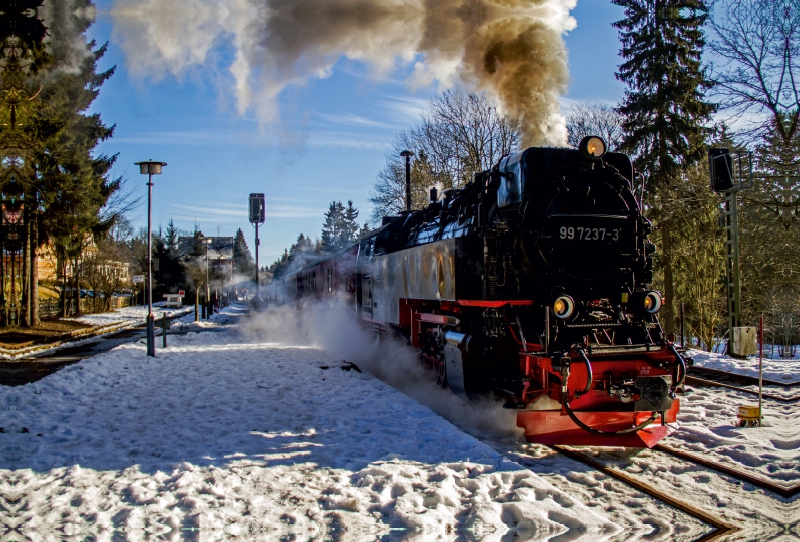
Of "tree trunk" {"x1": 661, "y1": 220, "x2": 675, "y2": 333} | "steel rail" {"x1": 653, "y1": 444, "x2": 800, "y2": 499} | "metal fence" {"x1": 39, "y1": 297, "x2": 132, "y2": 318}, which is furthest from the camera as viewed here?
"metal fence" {"x1": 39, "y1": 297, "x2": 132, "y2": 318}

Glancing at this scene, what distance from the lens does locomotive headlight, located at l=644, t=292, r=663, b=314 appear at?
253 inches

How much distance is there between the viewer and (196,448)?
5.57 metres

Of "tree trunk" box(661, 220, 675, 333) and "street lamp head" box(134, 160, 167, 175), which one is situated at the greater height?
"street lamp head" box(134, 160, 167, 175)

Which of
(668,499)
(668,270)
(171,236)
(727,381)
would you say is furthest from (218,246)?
(668,499)

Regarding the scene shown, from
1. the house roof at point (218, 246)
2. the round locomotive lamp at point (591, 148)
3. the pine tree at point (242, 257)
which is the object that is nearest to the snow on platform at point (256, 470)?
the round locomotive lamp at point (591, 148)

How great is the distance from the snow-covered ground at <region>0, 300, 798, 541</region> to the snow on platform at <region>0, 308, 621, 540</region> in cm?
2

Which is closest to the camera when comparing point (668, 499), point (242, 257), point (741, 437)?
point (668, 499)

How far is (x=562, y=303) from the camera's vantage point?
19.6 feet

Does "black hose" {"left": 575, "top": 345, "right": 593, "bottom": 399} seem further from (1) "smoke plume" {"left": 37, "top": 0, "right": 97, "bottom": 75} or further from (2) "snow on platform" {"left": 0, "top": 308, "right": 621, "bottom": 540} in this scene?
(1) "smoke plume" {"left": 37, "top": 0, "right": 97, "bottom": 75}

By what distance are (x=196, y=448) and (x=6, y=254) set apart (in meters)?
19.2

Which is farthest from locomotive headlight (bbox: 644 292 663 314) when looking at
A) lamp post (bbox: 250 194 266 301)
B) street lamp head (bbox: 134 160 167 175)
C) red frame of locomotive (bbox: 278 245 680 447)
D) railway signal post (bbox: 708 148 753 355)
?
lamp post (bbox: 250 194 266 301)

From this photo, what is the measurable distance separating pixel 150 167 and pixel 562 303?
38.8 feet

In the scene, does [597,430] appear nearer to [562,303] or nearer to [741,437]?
[562,303]

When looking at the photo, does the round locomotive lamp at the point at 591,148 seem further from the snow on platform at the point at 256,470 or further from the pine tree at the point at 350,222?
the pine tree at the point at 350,222
